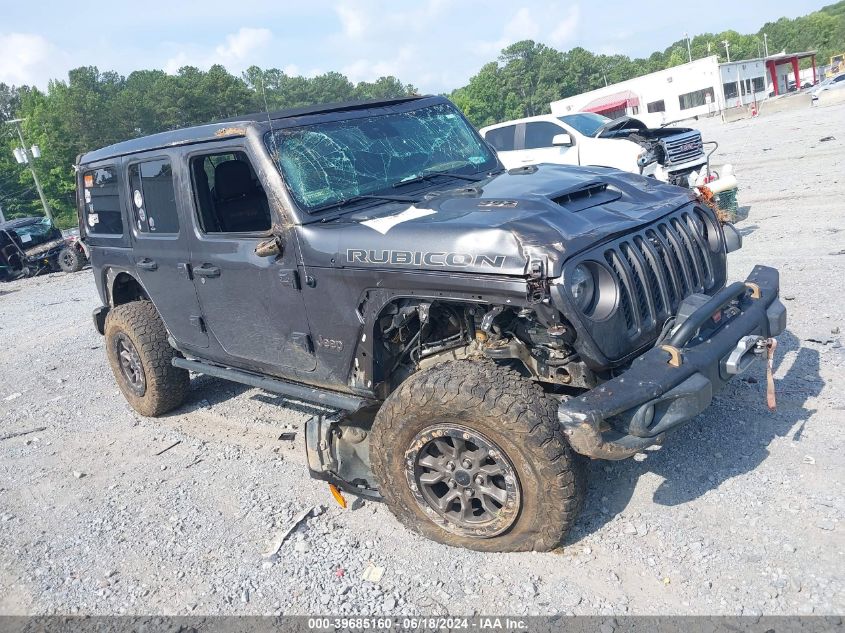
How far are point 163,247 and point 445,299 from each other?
2523 mm

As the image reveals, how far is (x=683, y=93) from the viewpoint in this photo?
184 ft

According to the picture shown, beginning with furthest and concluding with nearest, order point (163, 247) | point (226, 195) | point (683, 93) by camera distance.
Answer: point (683, 93) < point (163, 247) < point (226, 195)

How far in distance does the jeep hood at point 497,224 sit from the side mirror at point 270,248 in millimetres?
177

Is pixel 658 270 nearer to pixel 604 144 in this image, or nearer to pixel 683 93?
pixel 604 144

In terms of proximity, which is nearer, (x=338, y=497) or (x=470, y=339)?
(x=470, y=339)

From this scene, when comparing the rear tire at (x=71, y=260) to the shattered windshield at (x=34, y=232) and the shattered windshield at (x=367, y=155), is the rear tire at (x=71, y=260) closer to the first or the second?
the shattered windshield at (x=34, y=232)

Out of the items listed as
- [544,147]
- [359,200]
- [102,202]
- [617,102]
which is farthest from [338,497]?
[617,102]

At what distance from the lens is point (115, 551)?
3945 millimetres

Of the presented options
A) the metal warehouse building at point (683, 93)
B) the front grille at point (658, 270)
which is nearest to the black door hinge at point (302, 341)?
the front grille at point (658, 270)

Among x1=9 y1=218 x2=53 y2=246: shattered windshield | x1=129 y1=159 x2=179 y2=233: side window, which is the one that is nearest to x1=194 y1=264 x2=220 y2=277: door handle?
x1=129 y1=159 x2=179 y2=233: side window

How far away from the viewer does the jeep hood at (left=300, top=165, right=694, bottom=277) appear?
3.04 m

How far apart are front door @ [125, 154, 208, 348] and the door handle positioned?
14 centimetres

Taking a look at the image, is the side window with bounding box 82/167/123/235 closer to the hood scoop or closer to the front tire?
the front tire

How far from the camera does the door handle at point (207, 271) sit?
436 centimetres
